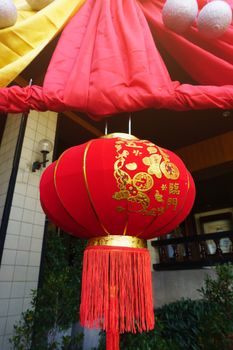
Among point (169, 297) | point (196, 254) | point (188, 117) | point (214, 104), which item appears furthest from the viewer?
point (196, 254)

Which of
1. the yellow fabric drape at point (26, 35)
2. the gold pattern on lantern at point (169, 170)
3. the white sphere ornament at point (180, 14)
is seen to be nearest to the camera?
the gold pattern on lantern at point (169, 170)

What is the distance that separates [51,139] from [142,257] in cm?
301

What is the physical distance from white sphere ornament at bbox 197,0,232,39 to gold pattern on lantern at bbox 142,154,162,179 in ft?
3.60

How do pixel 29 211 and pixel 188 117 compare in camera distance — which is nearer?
pixel 29 211

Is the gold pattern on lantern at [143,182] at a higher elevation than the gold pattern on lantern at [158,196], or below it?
higher

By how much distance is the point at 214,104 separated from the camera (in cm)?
146

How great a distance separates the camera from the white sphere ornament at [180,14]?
1709 millimetres

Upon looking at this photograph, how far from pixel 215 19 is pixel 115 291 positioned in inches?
69.5

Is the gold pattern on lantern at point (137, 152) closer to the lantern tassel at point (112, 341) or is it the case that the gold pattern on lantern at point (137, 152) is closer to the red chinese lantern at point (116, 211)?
the red chinese lantern at point (116, 211)

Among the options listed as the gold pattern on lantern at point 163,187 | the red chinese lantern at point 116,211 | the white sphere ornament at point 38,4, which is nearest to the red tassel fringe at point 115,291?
the red chinese lantern at point 116,211

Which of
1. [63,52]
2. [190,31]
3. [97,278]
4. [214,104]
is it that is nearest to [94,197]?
[97,278]

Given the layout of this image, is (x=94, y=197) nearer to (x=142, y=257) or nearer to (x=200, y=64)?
(x=142, y=257)

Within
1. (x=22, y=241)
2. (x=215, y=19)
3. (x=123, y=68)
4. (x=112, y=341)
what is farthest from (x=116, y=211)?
(x=22, y=241)

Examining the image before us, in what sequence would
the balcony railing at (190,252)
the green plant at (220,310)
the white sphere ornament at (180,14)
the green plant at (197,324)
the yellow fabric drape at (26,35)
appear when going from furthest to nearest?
the balcony railing at (190,252) → the green plant at (220,310) → the green plant at (197,324) → the white sphere ornament at (180,14) → the yellow fabric drape at (26,35)
